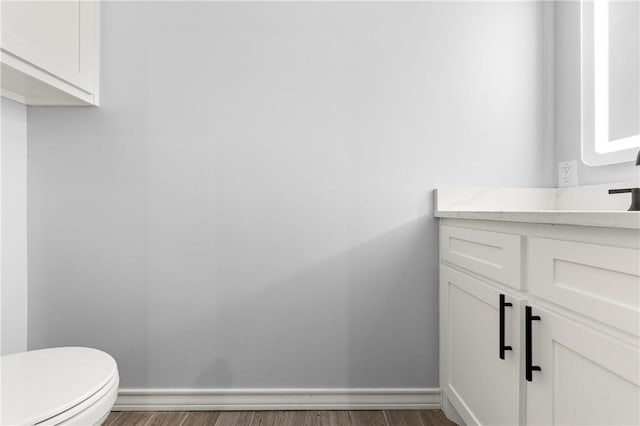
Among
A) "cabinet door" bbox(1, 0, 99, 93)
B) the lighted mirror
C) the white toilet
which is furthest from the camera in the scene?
the lighted mirror

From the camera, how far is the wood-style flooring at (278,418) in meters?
1.67

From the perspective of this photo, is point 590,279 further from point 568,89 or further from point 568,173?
point 568,89

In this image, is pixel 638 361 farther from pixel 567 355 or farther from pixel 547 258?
pixel 547 258

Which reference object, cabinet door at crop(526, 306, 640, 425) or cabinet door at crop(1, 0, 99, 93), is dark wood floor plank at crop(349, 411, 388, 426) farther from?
cabinet door at crop(1, 0, 99, 93)

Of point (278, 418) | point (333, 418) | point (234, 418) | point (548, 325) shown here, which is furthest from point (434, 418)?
point (548, 325)

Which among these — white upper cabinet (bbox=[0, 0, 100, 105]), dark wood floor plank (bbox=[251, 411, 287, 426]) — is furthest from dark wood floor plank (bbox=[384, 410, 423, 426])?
white upper cabinet (bbox=[0, 0, 100, 105])

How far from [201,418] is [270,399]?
284 millimetres

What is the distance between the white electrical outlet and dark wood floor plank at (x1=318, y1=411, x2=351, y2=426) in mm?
1314

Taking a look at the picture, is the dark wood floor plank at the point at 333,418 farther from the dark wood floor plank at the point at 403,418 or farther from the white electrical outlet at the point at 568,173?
the white electrical outlet at the point at 568,173

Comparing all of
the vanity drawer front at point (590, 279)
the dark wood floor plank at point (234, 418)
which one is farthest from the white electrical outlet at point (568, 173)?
the dark wood floor plank at point (234, 418)

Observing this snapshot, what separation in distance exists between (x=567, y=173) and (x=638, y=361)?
3.97ft

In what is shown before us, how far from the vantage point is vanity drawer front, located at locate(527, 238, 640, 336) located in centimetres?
73

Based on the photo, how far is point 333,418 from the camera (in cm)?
171

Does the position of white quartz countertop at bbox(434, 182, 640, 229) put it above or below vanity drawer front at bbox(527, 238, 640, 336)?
above
